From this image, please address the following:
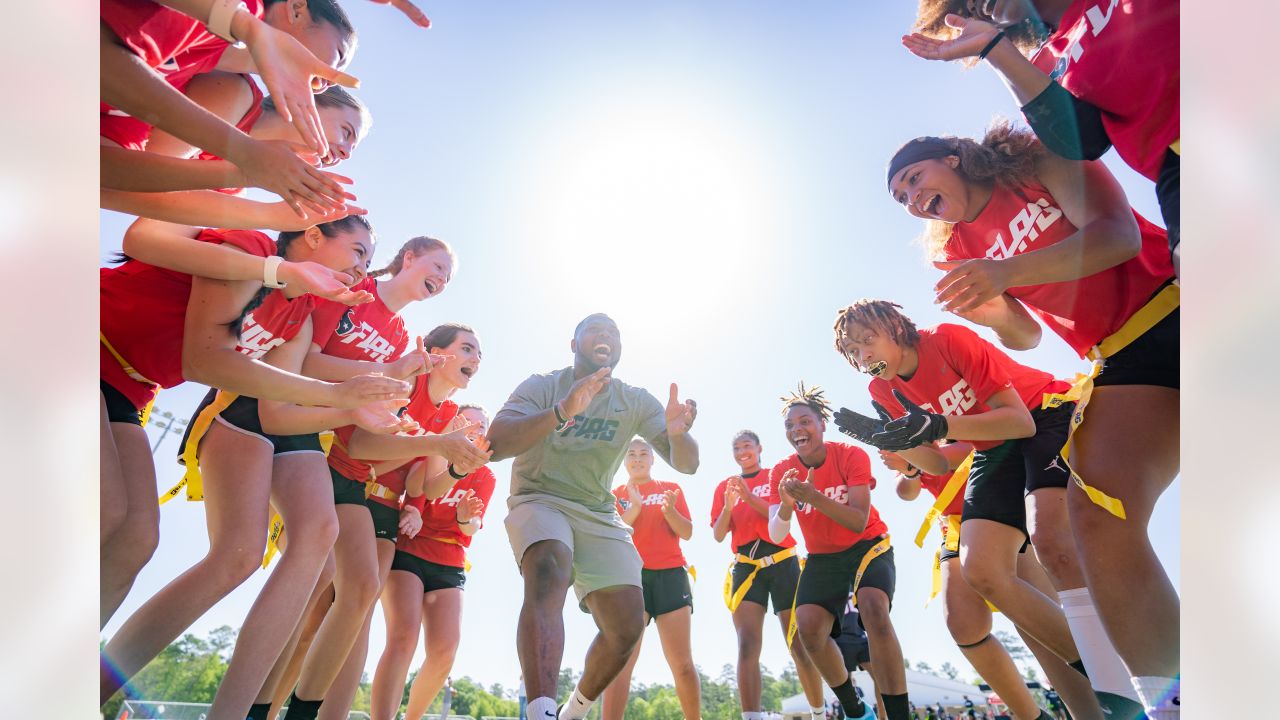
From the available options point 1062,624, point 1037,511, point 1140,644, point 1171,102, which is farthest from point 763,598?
point 1171,102

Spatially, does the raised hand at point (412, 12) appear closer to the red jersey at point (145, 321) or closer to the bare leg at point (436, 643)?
the red jersey at point (145, 321)

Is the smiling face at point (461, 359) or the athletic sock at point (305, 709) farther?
the smiling face at point (461, 359)

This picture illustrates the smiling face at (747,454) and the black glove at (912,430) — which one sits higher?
the smiling face at (747,454)

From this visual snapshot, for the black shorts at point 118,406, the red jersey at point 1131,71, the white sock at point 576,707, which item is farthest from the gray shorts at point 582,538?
the red jersey at point 1131,71

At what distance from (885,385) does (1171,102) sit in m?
2.37

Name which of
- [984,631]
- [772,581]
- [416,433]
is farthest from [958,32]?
[772,581]

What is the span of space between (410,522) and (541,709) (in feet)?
5.36

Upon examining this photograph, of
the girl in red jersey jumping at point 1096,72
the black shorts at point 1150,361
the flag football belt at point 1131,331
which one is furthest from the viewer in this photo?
the flag football belt at point 1131,331

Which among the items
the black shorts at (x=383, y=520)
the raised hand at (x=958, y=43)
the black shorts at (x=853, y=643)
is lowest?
the black shorts at (x=383, y=520)

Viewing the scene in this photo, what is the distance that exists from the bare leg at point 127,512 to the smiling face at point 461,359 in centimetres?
202

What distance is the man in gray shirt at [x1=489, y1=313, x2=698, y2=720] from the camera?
3.17 metres

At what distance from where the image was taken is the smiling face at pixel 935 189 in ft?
8.68

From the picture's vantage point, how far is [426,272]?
3822 millimetres
